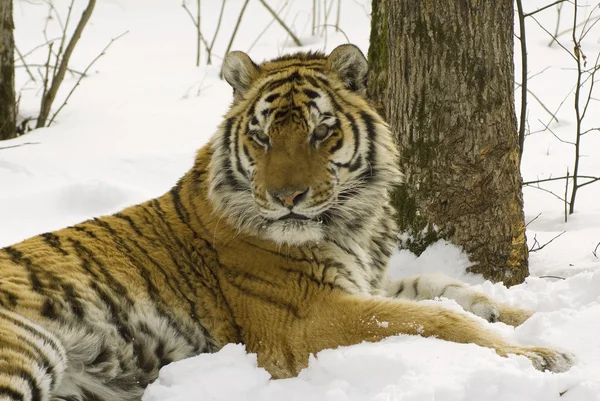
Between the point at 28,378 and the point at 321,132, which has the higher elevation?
the point at 321,132

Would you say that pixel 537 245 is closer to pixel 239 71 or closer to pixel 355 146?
pixel 355 146

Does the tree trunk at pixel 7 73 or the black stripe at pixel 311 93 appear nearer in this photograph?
the black stripe at pixel 311 93

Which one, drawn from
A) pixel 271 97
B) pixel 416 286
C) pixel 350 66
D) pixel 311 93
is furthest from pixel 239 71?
pixel 416 286

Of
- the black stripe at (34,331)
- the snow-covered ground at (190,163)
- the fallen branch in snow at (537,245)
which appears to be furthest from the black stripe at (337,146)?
the fallen branch in snow at (537,245)

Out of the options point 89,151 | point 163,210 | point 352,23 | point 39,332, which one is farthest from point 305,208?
point 352,23

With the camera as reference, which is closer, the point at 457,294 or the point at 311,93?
the point at 311,93

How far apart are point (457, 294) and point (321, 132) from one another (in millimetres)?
1016

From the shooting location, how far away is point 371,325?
2971 mm

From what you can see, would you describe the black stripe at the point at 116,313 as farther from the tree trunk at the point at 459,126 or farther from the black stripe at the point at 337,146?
the tree trunk at the point at 459,126

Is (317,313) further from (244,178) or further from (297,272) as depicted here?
(244,178)

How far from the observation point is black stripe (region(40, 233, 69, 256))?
3.27 m

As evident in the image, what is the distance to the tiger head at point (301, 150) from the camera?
3123 millimetres

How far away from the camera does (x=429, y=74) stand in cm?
393

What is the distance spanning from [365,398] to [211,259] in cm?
110
